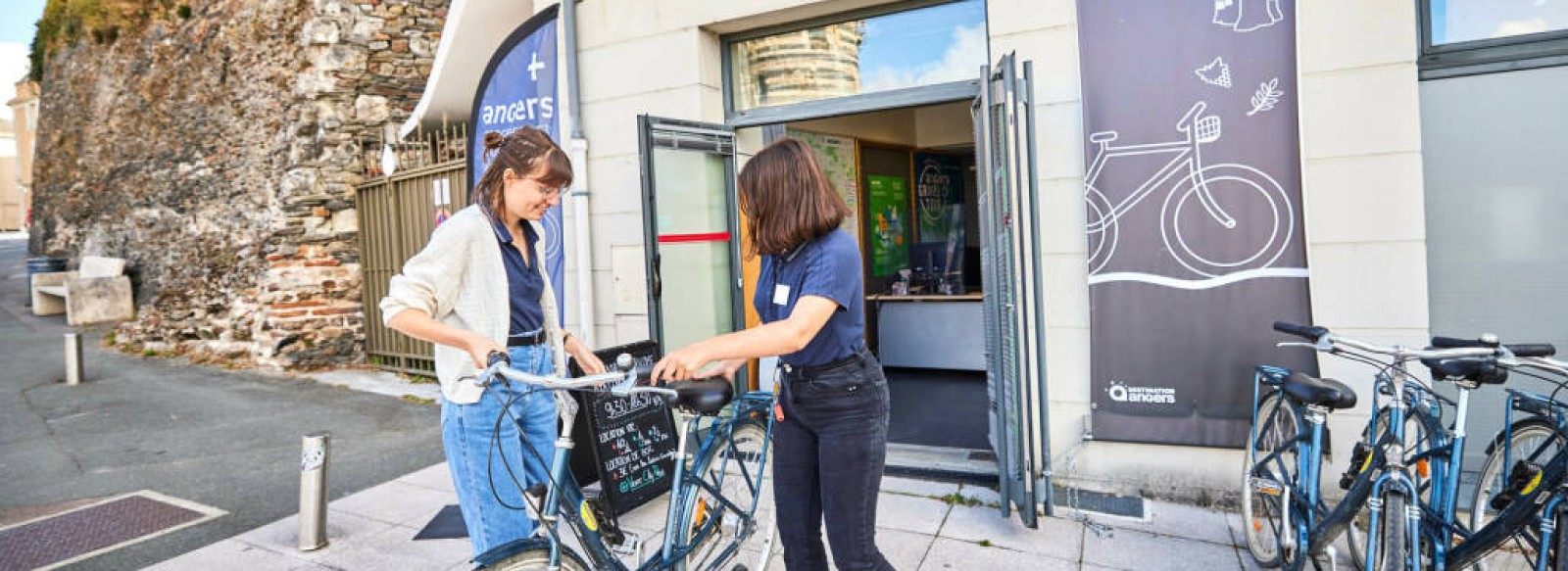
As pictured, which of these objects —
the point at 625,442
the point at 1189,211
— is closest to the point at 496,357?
A: the point at 625,442

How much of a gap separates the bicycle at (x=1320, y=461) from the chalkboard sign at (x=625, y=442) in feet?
8.39

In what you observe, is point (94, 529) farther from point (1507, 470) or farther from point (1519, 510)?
point (1507, 470)

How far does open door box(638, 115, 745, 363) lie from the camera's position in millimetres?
4922

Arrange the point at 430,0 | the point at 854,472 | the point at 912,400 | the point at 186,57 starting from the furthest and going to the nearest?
1. the point at 186,57
2. the point at 430,0
3. the point at 912,400
4. the point at 854,472

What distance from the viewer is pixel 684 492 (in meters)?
2.82

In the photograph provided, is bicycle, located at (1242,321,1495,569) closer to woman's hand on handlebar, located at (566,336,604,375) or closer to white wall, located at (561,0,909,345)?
woman's hand on handlebar, located at (566,336,604,375)

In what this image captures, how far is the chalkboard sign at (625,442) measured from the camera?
3908 mm

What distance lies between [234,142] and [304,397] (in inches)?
179

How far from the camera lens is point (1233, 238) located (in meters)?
4.07

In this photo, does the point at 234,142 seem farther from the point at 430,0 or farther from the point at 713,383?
the point at 713,383

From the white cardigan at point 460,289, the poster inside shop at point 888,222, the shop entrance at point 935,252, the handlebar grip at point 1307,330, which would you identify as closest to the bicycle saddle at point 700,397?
the white cardigan at point 460,289

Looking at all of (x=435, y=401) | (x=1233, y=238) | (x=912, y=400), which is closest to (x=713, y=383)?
(x=1233, y=238)

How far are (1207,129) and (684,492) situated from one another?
10.0ft

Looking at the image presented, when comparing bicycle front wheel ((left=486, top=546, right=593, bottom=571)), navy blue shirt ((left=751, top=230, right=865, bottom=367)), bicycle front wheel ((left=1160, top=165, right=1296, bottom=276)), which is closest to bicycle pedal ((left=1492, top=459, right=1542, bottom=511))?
bicycle front wheel ((left=1160, top=165, right=1296, bottom=276))
